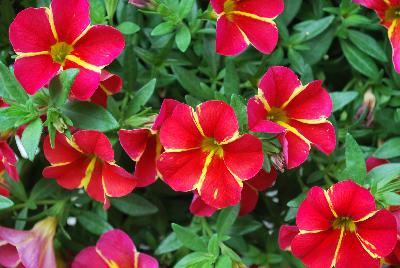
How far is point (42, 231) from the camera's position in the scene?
115 cm

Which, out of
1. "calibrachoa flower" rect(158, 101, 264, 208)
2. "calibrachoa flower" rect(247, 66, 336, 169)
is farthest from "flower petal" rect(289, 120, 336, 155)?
"calibrachoa flower" rect(158, 101, 264, 208)

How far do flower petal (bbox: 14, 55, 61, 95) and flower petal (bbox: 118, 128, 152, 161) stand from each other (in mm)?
124

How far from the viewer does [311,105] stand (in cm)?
100

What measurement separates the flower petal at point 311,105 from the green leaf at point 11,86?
376 millimetres

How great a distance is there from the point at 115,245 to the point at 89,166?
14 cm

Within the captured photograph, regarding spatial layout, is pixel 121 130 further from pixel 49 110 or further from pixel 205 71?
pixel 205 71

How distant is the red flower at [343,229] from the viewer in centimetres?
96

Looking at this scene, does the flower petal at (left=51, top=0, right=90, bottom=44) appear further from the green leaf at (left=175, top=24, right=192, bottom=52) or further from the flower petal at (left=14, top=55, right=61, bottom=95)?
the green leaf at (left=175, top=24, right=192, bottom=52)

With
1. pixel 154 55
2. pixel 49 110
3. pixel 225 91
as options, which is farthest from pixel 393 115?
pixel 49 110

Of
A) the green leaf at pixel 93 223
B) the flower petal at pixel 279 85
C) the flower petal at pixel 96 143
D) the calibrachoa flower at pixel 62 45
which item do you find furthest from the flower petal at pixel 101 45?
the green leaf at pixel 93 223

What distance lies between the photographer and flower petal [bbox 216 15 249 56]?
99 cm

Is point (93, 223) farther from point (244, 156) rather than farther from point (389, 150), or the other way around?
point (389, 150)

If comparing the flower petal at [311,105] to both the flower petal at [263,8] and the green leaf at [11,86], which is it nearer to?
the flower petal at [263,8]

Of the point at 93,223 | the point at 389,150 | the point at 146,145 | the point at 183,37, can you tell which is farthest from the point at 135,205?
the point at 389,150
